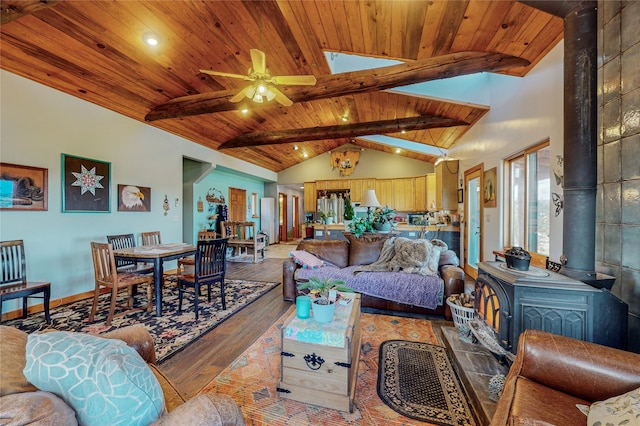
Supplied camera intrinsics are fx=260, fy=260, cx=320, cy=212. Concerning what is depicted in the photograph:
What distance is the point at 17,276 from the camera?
2764 millimetres

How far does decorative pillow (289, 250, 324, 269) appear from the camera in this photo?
336 cm

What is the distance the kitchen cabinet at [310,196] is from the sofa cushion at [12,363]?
27.3 ft

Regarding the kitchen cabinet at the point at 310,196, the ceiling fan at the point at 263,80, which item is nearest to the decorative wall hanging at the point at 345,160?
the kitchen cabinet at the point at 310,196

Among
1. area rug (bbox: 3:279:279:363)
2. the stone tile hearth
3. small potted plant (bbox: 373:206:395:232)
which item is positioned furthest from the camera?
small potted plant (bbox: 373:206:395:232)

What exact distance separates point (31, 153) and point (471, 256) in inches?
263

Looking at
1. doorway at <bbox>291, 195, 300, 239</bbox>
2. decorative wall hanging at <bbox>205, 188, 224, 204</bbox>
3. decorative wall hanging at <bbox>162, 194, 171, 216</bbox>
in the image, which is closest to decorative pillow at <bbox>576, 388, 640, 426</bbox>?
decorative wall hanging at <bbox>162, 194, 171, 216</bbox>

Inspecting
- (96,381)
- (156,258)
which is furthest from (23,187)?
(96,381)

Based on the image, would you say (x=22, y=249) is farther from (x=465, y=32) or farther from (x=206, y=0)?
(x=465, y=32)

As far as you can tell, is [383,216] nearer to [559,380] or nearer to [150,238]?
[559,380]

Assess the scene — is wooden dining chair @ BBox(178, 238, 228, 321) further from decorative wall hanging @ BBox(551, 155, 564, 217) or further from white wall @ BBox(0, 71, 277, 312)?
decorative wall hanging @ BBox(551, 155, 564, 217)

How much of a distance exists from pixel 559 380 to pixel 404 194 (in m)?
7.34

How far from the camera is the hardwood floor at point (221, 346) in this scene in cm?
191

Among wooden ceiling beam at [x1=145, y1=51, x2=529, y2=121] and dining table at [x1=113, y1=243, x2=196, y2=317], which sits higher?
wooden ceiling beam at [x1=145, y1=51, x2=529, y2=121]

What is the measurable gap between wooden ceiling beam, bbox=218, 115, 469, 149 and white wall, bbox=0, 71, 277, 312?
1753 millimetres
